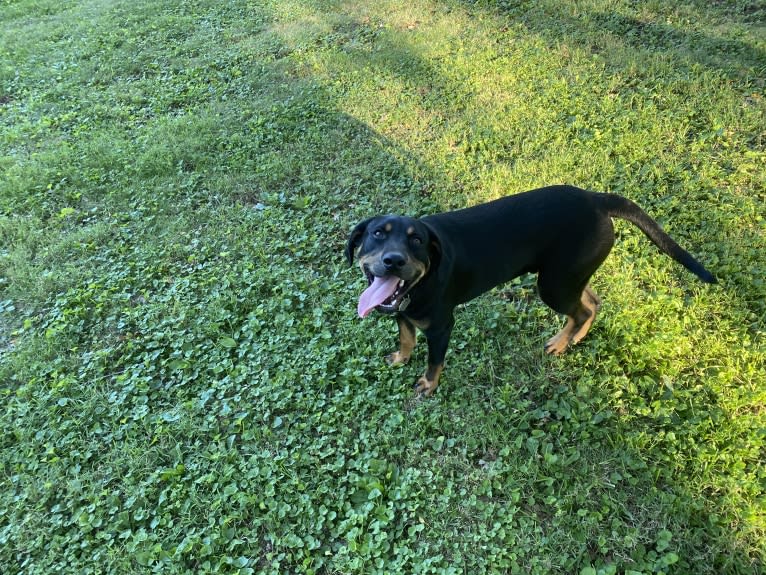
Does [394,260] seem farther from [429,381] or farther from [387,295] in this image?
[429,381]

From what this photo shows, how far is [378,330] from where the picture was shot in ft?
14.7

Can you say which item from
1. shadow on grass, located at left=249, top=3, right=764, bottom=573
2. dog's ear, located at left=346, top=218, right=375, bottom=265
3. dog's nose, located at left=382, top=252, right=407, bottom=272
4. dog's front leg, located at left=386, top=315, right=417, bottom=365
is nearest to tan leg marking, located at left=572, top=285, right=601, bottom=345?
shadow on grass, located at left=249, top=3, right=764, bottom=573

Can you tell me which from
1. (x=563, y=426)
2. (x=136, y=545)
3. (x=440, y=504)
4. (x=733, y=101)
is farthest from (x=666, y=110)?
(x=136, y=545)

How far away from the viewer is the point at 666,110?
20.7ft

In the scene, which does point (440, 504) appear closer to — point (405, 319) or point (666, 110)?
point (405, 319)

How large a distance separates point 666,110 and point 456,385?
492 centimetres

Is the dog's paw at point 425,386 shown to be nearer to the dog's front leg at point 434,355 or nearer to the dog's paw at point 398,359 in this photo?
the dog's front leg at point 434,355

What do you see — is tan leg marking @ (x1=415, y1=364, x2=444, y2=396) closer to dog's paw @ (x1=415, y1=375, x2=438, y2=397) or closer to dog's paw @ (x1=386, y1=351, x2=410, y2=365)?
dog's paw @ (x1=415, y1=375, x2=438, y2=397)

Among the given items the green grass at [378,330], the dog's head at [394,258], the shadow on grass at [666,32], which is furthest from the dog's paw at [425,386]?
the shadow on grass at [666,32]

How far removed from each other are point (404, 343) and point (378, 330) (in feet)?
1.51

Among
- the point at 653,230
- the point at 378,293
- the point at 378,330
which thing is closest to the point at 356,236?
the point at 378,293

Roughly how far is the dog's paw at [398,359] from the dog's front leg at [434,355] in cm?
22

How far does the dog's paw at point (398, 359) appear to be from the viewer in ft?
13.6

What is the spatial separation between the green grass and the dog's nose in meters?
1.30
